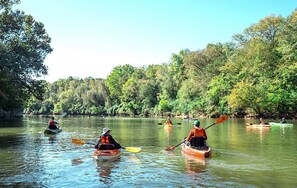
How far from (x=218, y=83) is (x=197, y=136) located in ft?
177

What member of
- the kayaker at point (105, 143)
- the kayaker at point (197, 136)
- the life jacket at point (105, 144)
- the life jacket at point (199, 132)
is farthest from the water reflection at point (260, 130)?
the life jacket at point (105, 144)

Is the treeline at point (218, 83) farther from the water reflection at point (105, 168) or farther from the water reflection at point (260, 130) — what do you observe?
the water reflection at point (105, 168)

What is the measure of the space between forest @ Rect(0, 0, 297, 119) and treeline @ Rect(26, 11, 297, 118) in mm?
130

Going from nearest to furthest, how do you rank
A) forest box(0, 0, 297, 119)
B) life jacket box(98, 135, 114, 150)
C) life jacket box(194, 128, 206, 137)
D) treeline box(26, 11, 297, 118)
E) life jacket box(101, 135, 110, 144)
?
life jacket box(98, 135, 114, 150)
life jacket box(101, 135, 110, 144)
life jacket box(194, 128, 206, 137)
forest box(0, 0, 297, 119)
treeline box(26, 11, 297, 118)

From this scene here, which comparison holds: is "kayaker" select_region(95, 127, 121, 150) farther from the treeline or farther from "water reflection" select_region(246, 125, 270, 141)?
the treeline

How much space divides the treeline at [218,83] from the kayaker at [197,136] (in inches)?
1310

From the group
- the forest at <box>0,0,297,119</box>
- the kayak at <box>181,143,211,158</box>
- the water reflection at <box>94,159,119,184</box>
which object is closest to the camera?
the water reflection at <box>94,159,119,184</box>

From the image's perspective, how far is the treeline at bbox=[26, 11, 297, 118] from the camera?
55.8m

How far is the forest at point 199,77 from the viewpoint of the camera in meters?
34.4

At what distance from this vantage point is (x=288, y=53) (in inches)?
2163

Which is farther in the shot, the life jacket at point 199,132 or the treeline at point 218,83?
the treeline at point 218,83

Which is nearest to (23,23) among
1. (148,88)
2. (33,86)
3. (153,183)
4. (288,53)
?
(33,86)

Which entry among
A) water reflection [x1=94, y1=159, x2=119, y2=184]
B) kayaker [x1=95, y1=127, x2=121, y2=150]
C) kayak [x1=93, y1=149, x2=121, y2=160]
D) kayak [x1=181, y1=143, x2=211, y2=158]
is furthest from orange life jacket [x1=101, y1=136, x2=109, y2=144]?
kayak [x1=181, y1=143, x2=211, y2=158]

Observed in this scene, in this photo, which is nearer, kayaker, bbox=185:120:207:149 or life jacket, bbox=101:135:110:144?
life jacket, bbox=101:135:110:144
